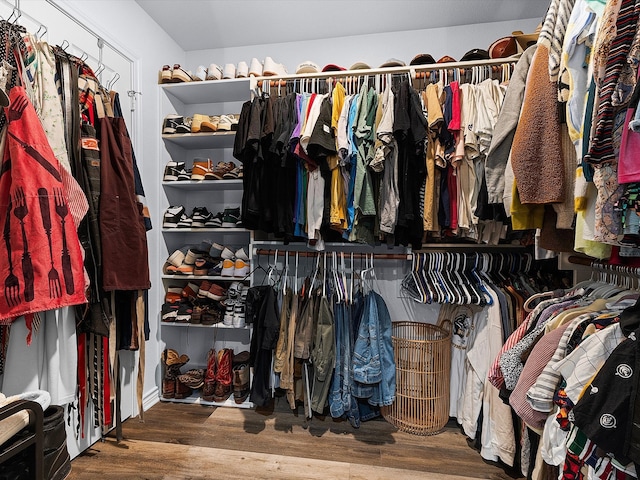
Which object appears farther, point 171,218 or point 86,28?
point 171,218

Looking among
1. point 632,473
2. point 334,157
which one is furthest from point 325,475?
point 334,157

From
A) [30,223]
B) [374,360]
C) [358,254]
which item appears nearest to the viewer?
[30,223]

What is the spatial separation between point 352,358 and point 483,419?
2.43 feet

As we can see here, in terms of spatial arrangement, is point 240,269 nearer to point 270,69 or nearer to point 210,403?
point 210,403

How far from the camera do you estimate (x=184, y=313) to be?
93.8 inches

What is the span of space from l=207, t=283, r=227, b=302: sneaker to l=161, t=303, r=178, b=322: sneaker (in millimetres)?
257

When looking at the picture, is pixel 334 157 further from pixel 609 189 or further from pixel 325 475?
pixel 325 475

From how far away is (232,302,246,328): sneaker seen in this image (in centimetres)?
232

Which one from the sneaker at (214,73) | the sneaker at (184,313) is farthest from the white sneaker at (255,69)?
the sneaker at (184,313)

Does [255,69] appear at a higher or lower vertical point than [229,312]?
higher

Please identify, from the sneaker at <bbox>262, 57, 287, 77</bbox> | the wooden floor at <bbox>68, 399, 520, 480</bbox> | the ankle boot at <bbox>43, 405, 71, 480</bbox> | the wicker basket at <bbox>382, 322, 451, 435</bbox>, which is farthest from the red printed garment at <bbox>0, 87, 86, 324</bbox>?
the wicker basket at <bbox>382, 322, 451, 435</bbox>

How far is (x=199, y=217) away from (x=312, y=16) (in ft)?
4.99

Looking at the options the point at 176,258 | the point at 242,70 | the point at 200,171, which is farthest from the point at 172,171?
the point at 242,70

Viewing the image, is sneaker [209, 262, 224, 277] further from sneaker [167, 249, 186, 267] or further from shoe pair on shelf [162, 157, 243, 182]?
shoe pair on shelf [162, 157, 243, 182]
